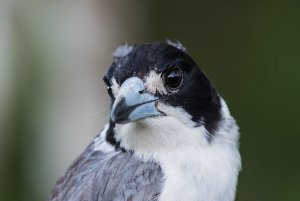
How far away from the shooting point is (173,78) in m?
4.43

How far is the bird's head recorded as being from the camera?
14.0 ft

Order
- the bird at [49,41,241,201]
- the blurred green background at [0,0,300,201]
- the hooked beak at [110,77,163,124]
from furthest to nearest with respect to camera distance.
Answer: the blurred green background at [0,0,300,201], the bird at [49,41,241,201], the hooked beak at [110,77,163,124]

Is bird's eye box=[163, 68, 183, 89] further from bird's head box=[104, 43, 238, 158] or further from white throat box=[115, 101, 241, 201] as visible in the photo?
white throat box=[115, 101, 241, 201]

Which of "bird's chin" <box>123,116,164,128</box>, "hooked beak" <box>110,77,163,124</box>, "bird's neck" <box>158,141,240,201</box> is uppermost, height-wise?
"hooked beak" <box>110,77,163,124</box>

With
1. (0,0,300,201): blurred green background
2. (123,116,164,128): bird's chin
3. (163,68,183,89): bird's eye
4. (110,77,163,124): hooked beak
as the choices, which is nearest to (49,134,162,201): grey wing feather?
(123,116,164,128): bird's chin

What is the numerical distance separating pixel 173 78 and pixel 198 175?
527mm

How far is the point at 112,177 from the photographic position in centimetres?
444

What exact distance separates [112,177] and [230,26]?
17.6 ft

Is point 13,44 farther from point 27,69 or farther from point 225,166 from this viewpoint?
point 225,166

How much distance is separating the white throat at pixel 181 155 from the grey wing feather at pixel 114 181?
0.06 meters

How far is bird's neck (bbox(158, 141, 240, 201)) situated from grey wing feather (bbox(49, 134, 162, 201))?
7 cm

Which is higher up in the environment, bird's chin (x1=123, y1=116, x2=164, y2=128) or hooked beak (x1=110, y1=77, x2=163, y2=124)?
hooked beak (x1=110, y1=77, x2=163, y2=124)

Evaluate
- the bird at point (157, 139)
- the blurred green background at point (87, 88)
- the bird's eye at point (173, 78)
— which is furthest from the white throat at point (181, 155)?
the blurred green background at point (87, 88)

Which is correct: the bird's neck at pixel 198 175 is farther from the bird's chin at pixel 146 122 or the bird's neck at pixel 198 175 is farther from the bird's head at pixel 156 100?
the bird's chin at pixel 146 122
